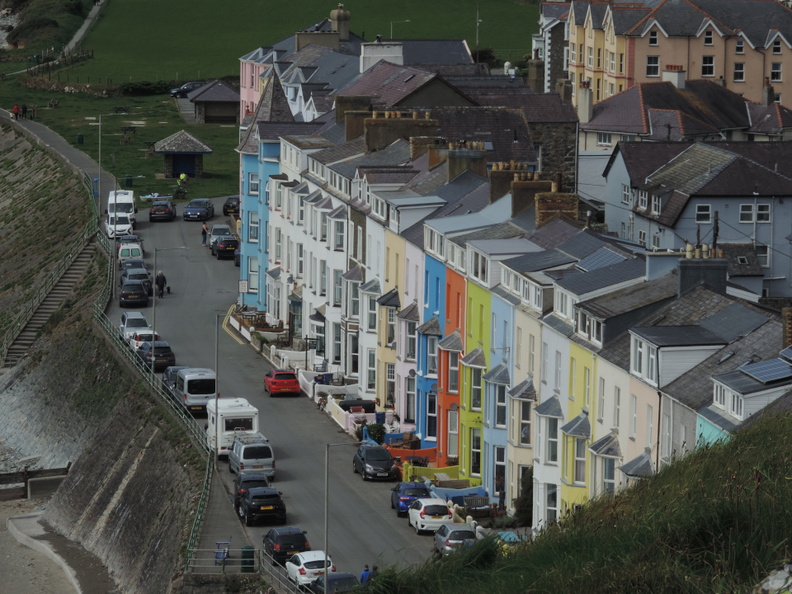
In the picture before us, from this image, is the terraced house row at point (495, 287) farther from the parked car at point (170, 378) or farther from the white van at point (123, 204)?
the white van at point (123, 204)

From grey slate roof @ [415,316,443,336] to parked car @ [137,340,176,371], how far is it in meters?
19.8

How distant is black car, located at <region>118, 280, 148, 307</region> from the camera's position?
104m

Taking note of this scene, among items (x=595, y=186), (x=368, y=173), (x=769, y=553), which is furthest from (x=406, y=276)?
(x=769, y=553)

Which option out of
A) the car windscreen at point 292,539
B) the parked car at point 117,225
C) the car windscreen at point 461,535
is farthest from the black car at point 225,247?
the car windscreen at point 461,535

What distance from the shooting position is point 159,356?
8931 cm

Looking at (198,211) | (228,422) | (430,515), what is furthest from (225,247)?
(430,515)

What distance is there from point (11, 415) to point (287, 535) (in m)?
44.9

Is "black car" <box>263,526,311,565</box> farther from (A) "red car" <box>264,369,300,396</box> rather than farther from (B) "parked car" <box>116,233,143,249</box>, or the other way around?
(B) "parked car" <box>116,233,143,249</box>

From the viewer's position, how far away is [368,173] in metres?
83.1

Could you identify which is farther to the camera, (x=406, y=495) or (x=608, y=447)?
(x=406, y=495)

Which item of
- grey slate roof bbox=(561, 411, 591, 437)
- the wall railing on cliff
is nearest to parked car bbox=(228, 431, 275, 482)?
the wall railing on cliff

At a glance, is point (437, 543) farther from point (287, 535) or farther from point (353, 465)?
point (353, 465)

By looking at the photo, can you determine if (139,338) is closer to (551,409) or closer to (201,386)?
(201,386)

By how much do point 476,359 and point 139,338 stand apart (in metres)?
30.0
